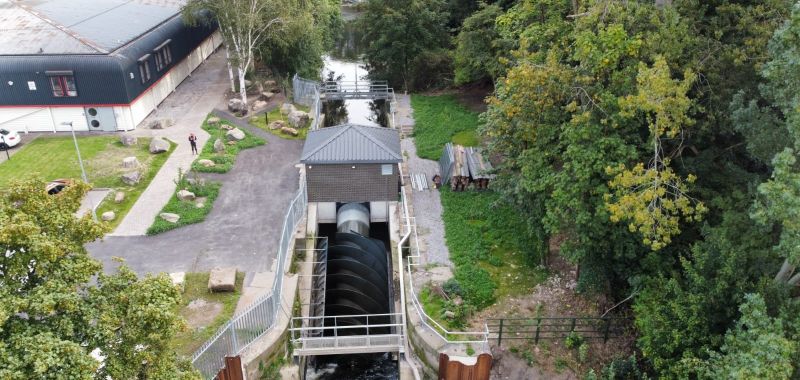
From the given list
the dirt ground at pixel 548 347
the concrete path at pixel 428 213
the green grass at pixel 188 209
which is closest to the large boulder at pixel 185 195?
the green grass at pixel 188 209

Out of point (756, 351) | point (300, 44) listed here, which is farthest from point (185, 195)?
point (756, 351)

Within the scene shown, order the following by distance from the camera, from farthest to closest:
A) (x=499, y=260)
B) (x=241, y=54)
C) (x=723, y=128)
A: 1. (x=241, y=54)
2. (x=499, y=260)
3. (x=723, y=128)

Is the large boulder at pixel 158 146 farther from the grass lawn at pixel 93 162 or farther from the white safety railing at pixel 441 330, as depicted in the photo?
the white safety railing at pixel 441 330

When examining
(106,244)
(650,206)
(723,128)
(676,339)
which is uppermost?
(723,128)

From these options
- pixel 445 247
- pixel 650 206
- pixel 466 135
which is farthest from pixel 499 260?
pixel 466 135

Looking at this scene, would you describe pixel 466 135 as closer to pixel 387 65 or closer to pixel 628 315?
pixel 387 65

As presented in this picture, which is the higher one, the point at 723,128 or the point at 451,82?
the point at 723,128
